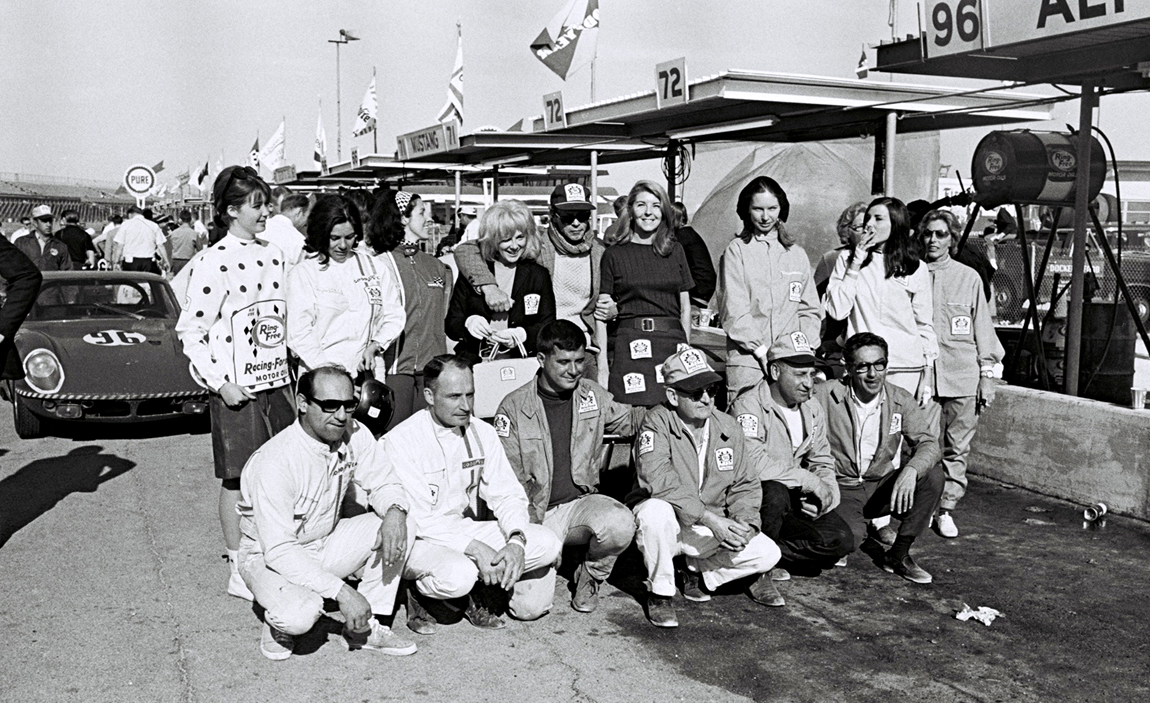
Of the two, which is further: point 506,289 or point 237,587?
point 506,289

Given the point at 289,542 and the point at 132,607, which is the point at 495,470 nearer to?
the point at 289,542

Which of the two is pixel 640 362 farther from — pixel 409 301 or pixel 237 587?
pixel 237 587

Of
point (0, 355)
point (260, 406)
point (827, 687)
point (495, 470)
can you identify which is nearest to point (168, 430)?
point (0, 355)

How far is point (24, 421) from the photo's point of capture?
840 centimetres

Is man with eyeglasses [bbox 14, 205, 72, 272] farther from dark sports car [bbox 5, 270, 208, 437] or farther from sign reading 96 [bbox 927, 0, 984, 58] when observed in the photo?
sign reading 96 [bbox 927, 0, 984, 58]

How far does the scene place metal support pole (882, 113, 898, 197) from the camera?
29.7 feet

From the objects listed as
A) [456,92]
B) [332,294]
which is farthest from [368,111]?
[332,294]

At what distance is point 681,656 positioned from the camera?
14.2ft

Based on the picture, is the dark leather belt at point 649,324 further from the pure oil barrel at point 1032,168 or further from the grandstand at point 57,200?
the grandstand at point 57,200

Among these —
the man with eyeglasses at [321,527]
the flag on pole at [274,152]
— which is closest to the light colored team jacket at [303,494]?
the man with eyeglasses at [321,527]

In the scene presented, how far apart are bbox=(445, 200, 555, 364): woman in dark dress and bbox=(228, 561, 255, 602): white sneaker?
1829 mm

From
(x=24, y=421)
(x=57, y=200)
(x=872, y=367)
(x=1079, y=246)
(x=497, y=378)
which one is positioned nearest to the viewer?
(x=872, y=367)

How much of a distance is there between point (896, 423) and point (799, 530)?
0.81 meters

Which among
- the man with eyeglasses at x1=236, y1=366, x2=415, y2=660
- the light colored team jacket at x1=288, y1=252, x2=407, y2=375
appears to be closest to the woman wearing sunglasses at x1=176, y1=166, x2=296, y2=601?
the light colored team jacket at x1=288, y1=252, x2=407, y2=375
